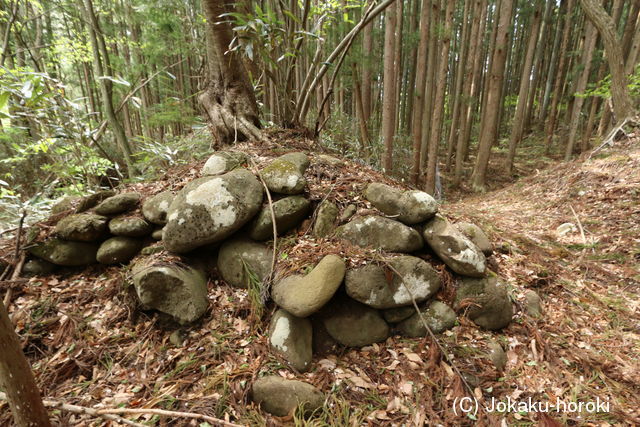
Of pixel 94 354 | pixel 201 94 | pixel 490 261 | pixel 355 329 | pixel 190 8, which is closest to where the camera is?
pixel 94 354

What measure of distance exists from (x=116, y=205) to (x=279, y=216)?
1703 mm

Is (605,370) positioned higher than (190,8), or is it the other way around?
(190,8)

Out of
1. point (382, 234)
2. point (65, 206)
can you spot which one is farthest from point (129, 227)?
point (382, 234)

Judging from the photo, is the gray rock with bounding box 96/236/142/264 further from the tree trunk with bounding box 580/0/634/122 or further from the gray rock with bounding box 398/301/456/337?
the tree trunk with bounding box 580/0/634/122

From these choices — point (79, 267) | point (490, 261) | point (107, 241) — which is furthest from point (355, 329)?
point (79, 267)

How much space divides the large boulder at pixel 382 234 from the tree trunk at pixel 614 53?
324 inches

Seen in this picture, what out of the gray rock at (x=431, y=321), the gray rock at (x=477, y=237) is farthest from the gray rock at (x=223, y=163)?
the gray rock at (x=477, y=237)

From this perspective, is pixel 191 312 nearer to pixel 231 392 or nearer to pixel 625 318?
pixel 231 392

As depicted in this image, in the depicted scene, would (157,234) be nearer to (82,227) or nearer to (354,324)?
(82,227)

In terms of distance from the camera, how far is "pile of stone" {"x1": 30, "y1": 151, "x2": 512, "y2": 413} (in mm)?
2348

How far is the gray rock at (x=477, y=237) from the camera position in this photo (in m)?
3.06

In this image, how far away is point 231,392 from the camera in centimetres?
197

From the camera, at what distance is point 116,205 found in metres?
2.92

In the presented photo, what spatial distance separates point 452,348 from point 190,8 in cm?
1058
